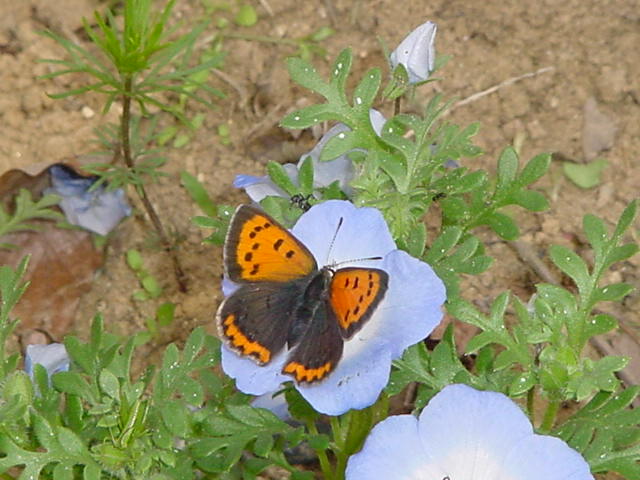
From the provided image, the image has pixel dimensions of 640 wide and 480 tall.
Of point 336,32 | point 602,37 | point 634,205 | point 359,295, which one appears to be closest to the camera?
point 359,295


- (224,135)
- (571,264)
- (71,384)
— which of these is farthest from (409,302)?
(224,135)

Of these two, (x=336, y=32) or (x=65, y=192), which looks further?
(x=336, y=32)

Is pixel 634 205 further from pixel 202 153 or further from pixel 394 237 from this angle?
pixel 202 153

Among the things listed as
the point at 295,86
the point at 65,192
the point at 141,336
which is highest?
the point at 295,86

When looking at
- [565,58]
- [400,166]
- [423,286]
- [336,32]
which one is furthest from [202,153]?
[423,286]

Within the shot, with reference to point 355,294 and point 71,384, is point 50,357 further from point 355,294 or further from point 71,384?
point 355,294
